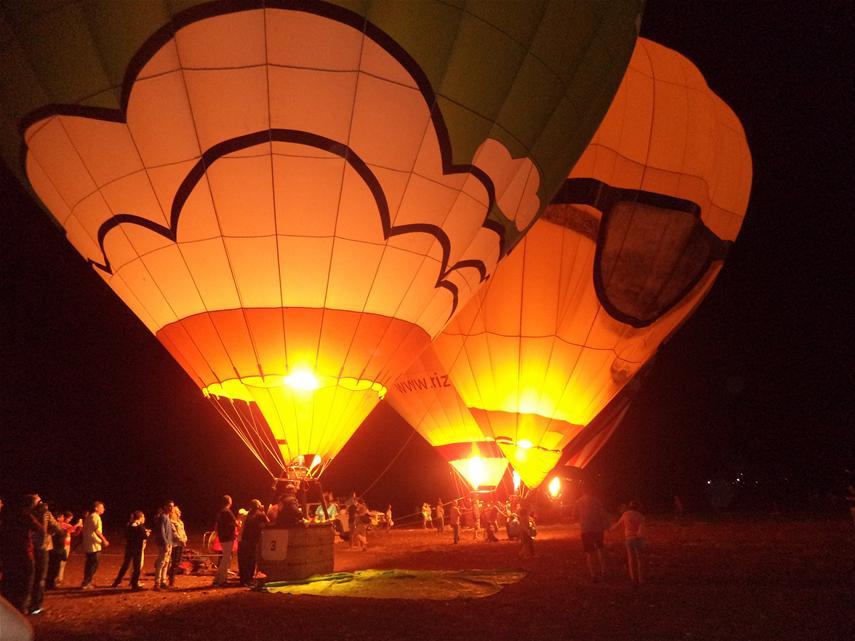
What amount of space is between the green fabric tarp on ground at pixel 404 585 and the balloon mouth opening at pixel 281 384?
1912mm

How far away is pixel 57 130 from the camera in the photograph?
608 cm

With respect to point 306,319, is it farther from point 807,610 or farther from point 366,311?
point 807,610

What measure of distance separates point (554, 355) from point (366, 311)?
4.97 m

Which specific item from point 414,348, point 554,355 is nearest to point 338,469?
point 554,355

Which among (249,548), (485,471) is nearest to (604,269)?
(485,471)

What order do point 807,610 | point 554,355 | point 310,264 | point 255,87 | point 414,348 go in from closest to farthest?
point 807,610
point 255,87
point 310,264
point 414,348
point 554,355

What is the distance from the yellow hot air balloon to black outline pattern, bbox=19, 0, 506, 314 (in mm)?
6463

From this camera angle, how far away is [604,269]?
1074cm

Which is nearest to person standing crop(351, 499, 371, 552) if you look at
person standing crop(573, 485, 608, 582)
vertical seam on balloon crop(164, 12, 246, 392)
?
person standing crop(573, 485, 608, 582)

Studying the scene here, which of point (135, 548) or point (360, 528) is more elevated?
point (360, 528)

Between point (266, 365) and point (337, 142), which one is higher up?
point (337, 142)

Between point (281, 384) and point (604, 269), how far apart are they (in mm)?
5993

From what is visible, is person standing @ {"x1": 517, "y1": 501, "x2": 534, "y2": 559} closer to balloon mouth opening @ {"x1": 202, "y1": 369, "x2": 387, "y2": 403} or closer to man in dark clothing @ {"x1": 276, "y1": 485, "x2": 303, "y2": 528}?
man in dark clothing @ {"x1": 276, "y1": 485, "x2": 303, "y2": 528}

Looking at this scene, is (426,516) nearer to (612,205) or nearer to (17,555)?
(612,205)
